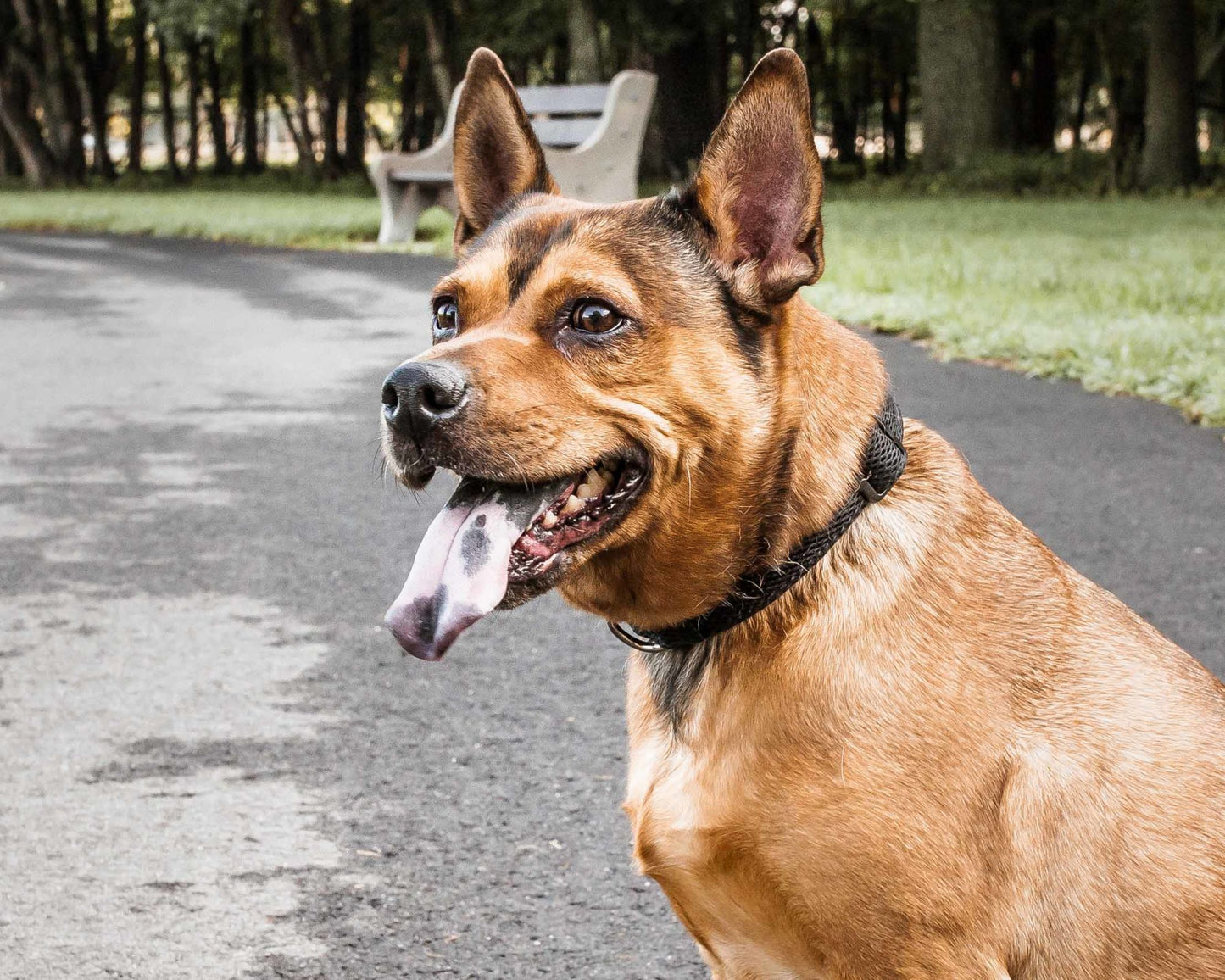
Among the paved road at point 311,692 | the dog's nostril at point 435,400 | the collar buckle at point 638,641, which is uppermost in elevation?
the dog's nostril at point 435,400

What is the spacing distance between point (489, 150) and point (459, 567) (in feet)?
3.63

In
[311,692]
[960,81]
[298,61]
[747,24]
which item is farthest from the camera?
[298,61]

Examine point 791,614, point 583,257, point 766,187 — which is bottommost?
point 791,614

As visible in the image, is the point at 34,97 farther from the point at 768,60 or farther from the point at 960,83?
the point at 768,60

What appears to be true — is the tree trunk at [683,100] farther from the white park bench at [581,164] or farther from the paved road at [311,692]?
the paved road at [311,692]

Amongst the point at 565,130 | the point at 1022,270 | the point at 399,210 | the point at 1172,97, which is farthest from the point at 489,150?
the point at 1172,97

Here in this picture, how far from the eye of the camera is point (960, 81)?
2781 centimetres

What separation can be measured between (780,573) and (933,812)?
0.50 m

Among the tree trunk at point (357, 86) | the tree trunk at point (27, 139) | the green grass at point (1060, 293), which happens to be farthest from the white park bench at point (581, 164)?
the tree trunk at point (357, 86)

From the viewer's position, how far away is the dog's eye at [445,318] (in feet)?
10.4

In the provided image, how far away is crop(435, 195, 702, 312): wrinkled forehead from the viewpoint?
9.57ft

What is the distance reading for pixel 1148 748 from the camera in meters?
2.56

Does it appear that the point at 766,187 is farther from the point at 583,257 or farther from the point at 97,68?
the point at 97,68

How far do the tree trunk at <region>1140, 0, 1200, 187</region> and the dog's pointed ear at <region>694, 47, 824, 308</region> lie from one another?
25913mm
